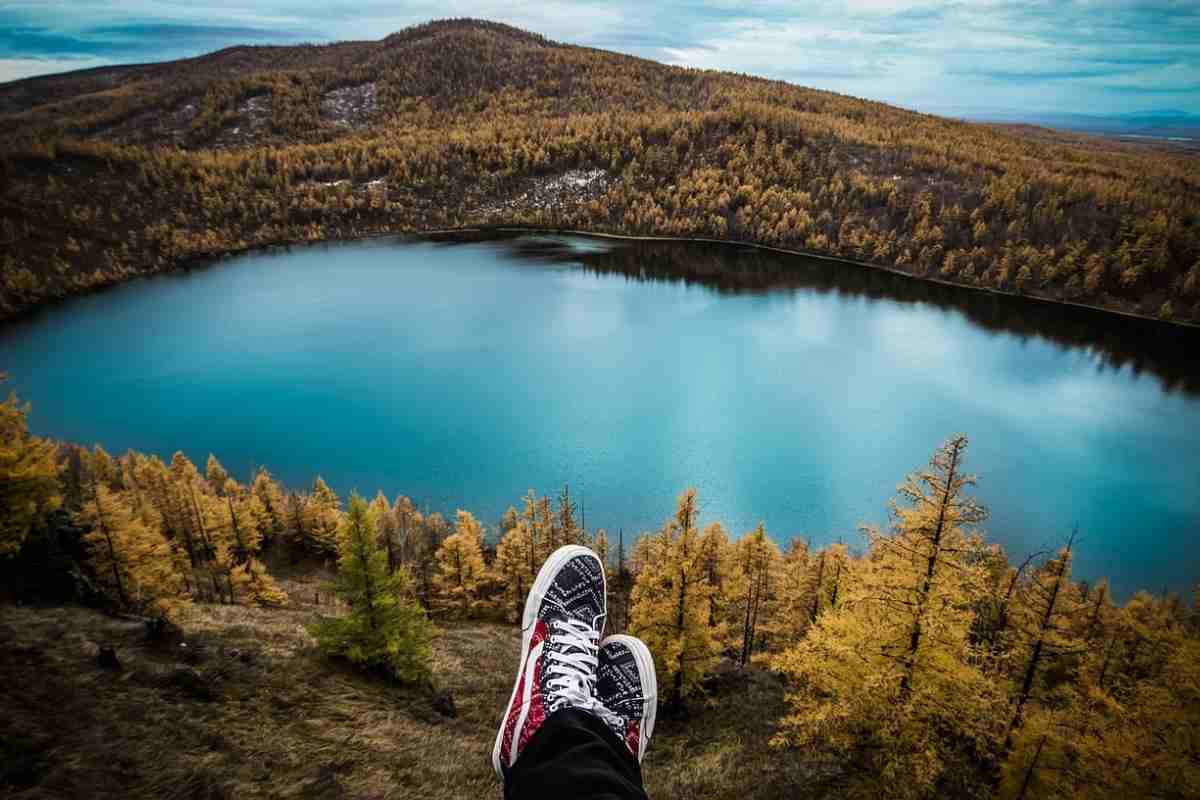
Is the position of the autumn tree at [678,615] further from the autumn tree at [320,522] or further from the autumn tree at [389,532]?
the autumn tree at [320,522]

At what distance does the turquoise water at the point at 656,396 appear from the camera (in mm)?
50062

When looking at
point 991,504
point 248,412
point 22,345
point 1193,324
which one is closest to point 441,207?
point 22,345

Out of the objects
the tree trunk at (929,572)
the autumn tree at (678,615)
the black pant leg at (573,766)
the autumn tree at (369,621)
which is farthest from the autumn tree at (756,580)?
the black pant leg at (573,766)

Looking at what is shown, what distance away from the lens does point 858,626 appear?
10.4 meters

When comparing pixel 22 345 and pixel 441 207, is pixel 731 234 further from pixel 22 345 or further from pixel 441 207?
pixel 22 345

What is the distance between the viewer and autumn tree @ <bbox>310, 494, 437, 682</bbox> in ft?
50.4

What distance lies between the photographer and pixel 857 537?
4531cm

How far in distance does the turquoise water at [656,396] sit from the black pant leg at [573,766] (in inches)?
1586

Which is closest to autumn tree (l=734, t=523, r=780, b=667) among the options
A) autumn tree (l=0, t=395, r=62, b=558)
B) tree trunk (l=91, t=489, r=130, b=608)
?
tree trunk (l=91, t=489, r=130, b=608)

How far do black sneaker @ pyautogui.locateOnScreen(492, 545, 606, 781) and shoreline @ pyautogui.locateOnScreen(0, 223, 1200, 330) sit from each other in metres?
127

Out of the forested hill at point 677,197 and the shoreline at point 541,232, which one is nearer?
the shoreline at point 541,232

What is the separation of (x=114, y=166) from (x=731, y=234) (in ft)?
553

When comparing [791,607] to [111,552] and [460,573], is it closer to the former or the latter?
[460,573]

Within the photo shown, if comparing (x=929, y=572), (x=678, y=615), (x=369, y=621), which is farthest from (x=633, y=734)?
(x=369, y=621)
